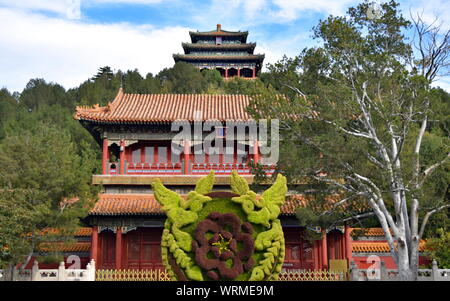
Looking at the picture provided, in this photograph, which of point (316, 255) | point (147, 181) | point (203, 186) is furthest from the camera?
point (316, 255)

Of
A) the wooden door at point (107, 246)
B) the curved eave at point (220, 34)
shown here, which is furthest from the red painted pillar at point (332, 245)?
the curved eave at point (220, 34)

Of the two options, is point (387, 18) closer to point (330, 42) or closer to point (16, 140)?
point (330, 42)

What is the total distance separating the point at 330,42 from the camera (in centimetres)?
1526

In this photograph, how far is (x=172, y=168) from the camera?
68.6 feet

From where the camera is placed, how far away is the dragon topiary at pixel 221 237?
34.4 ft

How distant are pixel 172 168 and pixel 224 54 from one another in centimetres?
4858

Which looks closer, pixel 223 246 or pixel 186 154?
pixel 223 246

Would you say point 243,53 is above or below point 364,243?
above

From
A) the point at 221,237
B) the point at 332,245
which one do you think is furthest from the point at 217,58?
the point at 221,237

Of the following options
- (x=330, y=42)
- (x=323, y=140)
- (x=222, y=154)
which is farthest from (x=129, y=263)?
(x=330, y=42)

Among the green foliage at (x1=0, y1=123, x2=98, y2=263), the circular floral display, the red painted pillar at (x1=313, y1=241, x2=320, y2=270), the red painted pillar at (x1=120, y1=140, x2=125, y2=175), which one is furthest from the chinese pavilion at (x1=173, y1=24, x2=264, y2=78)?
the circular floral display

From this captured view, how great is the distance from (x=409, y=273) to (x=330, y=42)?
7167 mm

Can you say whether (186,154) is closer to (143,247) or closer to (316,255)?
(143,247)
